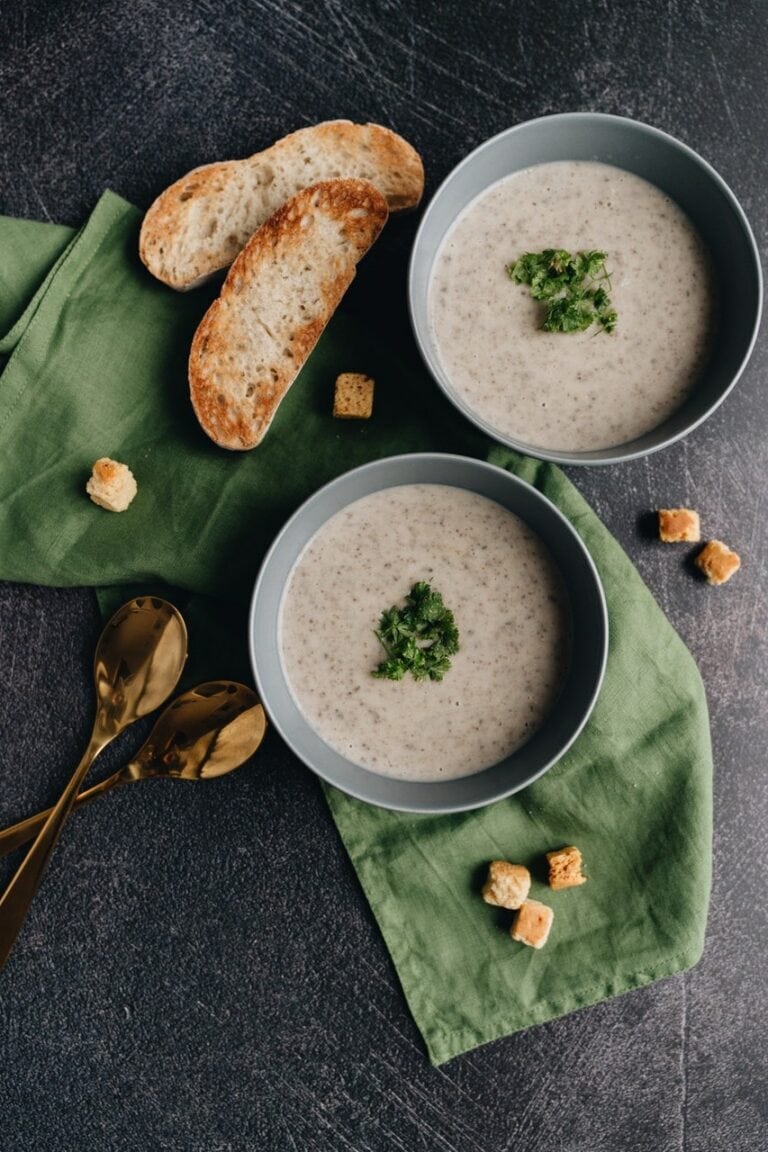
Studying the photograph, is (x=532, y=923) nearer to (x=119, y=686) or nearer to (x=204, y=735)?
(x=204, y=735)

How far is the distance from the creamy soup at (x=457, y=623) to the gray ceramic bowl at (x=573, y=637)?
0.02m

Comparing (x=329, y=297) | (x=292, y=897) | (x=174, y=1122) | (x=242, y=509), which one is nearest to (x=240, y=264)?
(x=329, y=297)

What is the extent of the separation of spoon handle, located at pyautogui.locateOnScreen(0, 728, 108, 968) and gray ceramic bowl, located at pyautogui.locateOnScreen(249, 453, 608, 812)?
510mm

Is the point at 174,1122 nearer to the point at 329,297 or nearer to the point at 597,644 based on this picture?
the point at 597,644

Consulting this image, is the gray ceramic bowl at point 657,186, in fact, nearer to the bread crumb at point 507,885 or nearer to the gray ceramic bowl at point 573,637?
the gray ceramic bowl at point 573,637

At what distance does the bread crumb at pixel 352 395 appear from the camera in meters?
2.12

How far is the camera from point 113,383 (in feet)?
7.18

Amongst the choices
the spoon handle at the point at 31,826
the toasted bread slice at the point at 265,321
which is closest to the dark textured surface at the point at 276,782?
the spoon handle at the point at 31,826

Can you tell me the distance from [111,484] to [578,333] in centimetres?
103

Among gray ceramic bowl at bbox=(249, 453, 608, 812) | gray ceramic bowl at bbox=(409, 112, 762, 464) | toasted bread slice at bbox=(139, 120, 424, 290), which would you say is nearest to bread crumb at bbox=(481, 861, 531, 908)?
gray ceramic bowl at bbox=(249, 453, 608, 812)

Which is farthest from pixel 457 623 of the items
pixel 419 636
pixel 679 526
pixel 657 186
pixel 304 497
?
pixel 657 186

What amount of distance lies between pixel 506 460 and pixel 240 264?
721 mm

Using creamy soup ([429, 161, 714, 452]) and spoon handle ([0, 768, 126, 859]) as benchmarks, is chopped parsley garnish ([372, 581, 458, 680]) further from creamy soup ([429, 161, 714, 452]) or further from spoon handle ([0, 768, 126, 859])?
spoon handle ([0, 768, 126, 859])

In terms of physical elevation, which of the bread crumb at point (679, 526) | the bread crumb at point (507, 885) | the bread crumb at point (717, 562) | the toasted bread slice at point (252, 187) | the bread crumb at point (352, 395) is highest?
the toasted bread slice at point (252, 187)
